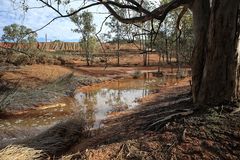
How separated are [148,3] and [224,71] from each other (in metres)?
3.34

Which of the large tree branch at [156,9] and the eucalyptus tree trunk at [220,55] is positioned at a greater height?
the large tree branch at [156,9]

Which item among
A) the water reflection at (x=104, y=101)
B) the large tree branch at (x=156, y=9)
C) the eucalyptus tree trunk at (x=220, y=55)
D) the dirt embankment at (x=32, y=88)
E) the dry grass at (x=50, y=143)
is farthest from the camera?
the dirt embankment at (x=32, y=88)

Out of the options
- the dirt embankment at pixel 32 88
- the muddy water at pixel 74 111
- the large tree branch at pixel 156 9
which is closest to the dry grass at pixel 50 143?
the muddy water at pixel 74 111

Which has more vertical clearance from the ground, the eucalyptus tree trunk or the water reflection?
the eucalyptus tree trunk

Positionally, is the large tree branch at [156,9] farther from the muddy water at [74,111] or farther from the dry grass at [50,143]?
the muddy water at [74,111]

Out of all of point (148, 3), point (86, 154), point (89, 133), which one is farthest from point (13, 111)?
point (86, 154)

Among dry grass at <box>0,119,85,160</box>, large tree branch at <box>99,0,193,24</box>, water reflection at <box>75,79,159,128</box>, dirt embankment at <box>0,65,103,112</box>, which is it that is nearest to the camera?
dry grass at <box>0,119,85,160</box>

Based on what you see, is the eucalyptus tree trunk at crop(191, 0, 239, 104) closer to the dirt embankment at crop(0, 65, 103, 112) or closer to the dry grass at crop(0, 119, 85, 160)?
the dry grass at crop(0, 119, 85, 160)

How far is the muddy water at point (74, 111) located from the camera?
10547 mm

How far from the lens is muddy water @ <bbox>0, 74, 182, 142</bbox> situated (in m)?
10.5

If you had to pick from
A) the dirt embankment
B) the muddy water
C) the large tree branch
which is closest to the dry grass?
the muddy water

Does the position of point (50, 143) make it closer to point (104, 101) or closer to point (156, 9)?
point (156, 9)

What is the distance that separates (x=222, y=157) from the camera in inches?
176

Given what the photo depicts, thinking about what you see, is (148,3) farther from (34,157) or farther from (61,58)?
(61,58)
